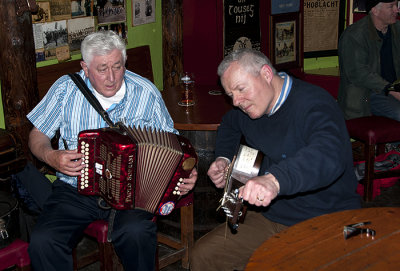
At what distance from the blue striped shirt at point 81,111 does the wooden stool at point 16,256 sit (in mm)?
493

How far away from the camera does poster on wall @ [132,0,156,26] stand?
181 inches

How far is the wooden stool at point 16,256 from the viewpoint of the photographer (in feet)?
8.48

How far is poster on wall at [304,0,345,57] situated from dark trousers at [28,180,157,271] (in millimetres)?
4178

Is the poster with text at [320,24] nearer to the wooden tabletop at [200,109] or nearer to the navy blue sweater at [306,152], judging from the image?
the wooden tabletop at [200,109]

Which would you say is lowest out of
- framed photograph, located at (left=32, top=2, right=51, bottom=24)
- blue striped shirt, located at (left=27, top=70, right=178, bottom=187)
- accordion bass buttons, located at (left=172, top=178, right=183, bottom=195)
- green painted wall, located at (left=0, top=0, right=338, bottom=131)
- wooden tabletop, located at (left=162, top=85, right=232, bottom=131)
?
accordion bass buttons, located at (left=172, top=178, right=183, bottom=195)

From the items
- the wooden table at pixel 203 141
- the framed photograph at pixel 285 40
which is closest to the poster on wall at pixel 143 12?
the wooden table at pixel 203 141

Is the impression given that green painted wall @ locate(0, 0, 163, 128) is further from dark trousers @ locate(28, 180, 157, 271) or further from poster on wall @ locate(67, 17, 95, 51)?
dark trousers @ locate(28, 180, 157, 271)

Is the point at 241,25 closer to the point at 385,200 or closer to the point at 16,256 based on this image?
the point at 385,200

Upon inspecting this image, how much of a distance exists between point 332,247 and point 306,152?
0.40m

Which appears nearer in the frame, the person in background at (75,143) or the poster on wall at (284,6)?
the person in background at (75,143)

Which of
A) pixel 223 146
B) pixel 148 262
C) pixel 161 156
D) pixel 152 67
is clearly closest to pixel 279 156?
pixel 223 146

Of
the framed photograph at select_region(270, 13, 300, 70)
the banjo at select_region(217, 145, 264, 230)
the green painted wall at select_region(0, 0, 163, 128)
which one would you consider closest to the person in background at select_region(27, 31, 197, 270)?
the banjo at select_region(217, 145, 264, 230)

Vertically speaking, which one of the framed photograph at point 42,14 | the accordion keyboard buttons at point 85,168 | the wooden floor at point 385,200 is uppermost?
the framed photograph at point 42,14

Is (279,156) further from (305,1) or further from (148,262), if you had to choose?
(305,1)
